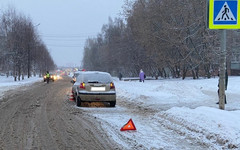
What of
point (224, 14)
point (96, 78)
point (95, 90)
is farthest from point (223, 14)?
point (96, 78)

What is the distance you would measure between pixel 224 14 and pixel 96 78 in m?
6.64

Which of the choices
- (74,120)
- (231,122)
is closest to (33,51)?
(74,120)

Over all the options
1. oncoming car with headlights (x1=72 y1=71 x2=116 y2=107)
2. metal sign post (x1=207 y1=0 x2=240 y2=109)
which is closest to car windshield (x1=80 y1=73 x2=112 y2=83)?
oncoming car with headlights (x1=72 y1=71 x2=116 y2=107)

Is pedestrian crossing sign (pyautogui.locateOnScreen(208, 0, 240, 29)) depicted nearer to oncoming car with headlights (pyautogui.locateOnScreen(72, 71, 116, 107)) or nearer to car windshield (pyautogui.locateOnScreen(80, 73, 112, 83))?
oncoming car with headlights (pyautogui.locateOnScreen(72, 71, 116, 107))

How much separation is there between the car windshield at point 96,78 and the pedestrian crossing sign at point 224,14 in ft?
20.1

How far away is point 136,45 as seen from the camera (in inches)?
1972

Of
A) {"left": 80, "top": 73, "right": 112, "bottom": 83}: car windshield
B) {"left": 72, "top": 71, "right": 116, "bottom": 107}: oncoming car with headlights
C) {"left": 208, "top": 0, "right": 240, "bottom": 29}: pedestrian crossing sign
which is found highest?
{"left": 208, "top": 0, "right": 240, "bottom": 29}: pedestrian crossing sign

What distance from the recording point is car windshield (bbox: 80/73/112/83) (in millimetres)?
12820

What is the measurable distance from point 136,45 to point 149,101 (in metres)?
35.8

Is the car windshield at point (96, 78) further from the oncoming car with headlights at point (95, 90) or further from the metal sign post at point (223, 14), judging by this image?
the metal sign post at point (223, 14)

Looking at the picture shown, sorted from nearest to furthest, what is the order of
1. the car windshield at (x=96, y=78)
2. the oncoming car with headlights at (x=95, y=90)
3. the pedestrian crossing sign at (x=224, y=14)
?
the pedestrian crossing sign at (x=224, y=14) < the oncoming car with headlights at (x=95, y=90) < the car windshield at (x=96, y=78)

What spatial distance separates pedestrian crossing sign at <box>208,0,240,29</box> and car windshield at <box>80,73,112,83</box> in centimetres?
611

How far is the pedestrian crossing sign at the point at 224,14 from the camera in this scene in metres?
7.81

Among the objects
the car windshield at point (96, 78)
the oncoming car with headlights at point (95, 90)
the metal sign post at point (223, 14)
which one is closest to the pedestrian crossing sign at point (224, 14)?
A: the metal sign post at point (223, 14)
